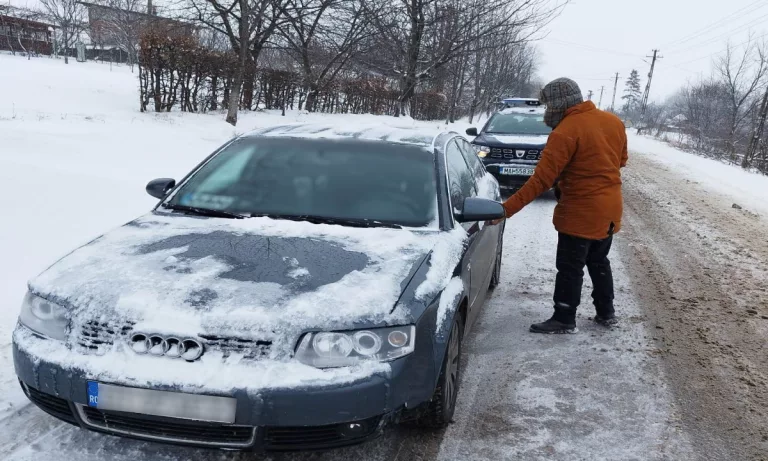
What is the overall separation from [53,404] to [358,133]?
2.36 m

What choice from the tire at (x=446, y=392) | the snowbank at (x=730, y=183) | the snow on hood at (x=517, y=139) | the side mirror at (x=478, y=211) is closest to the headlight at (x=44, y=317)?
the tire at (x=446, y=392)

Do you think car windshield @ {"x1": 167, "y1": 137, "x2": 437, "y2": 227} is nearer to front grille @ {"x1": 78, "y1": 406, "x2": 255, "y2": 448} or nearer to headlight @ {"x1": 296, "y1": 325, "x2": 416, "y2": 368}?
headlight @ {"x1": 296, "y1": 325, "x2": 416, "y2": 368}

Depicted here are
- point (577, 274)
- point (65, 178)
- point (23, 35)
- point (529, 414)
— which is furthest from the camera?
point (23, 35)

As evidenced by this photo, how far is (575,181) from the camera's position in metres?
3.96

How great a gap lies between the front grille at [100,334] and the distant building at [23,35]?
43113 millimetres

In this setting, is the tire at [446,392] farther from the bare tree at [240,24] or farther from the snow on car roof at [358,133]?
the bare tree at [240,24]

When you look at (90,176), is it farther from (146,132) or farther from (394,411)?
(394,411)

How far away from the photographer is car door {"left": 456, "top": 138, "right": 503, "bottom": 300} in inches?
149

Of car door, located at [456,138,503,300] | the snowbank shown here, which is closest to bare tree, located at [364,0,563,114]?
the snowbank

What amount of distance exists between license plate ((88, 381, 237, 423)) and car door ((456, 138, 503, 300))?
75.5 inches

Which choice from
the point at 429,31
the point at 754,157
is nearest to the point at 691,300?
the point at 429,31

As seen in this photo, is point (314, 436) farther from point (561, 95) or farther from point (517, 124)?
point (517, 124)

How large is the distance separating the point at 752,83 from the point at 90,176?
37327mm

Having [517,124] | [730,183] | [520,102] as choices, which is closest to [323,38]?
[520,102]
